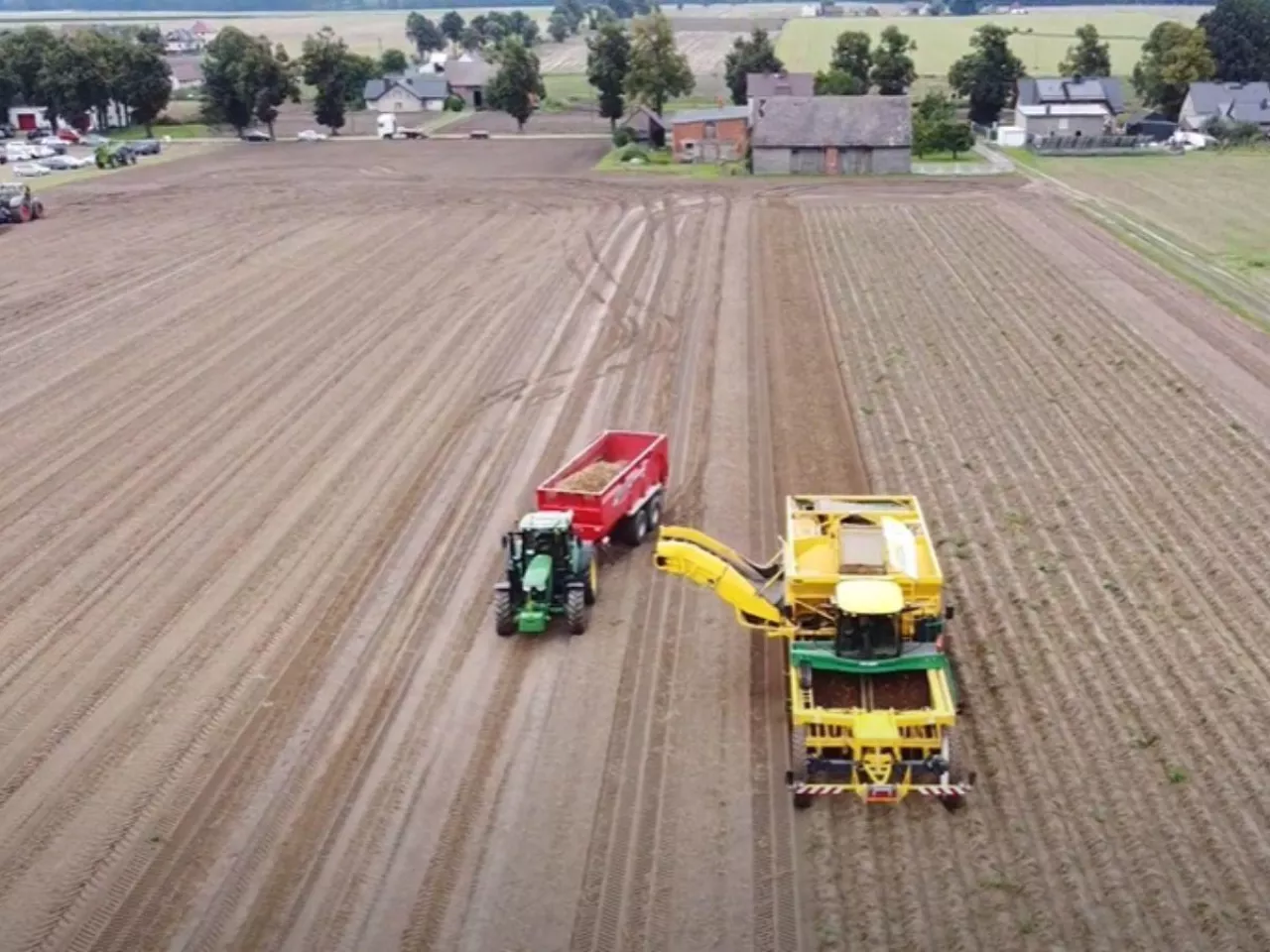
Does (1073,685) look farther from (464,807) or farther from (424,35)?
(424,35)

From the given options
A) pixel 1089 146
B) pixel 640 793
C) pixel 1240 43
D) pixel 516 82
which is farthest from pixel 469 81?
pixel 640 793

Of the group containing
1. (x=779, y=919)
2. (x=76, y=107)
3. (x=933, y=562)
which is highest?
(x=76, y=107)

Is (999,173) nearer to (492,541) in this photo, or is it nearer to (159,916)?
(492,541)

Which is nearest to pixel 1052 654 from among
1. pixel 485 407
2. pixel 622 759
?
pixel 622 759

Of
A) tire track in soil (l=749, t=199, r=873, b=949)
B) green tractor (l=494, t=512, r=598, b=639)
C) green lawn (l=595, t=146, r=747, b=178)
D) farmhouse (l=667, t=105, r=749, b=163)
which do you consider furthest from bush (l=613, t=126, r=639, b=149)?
green tractor (l=494, t=512, r=598, b=639)

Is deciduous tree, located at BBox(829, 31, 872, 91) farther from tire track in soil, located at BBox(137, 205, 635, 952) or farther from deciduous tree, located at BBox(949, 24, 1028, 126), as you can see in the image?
tire track in soil, located at BBox(137, 205, 635, 952)

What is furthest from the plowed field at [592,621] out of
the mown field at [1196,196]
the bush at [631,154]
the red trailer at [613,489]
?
the bush at [631,154]

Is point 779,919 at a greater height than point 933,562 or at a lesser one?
lesser
